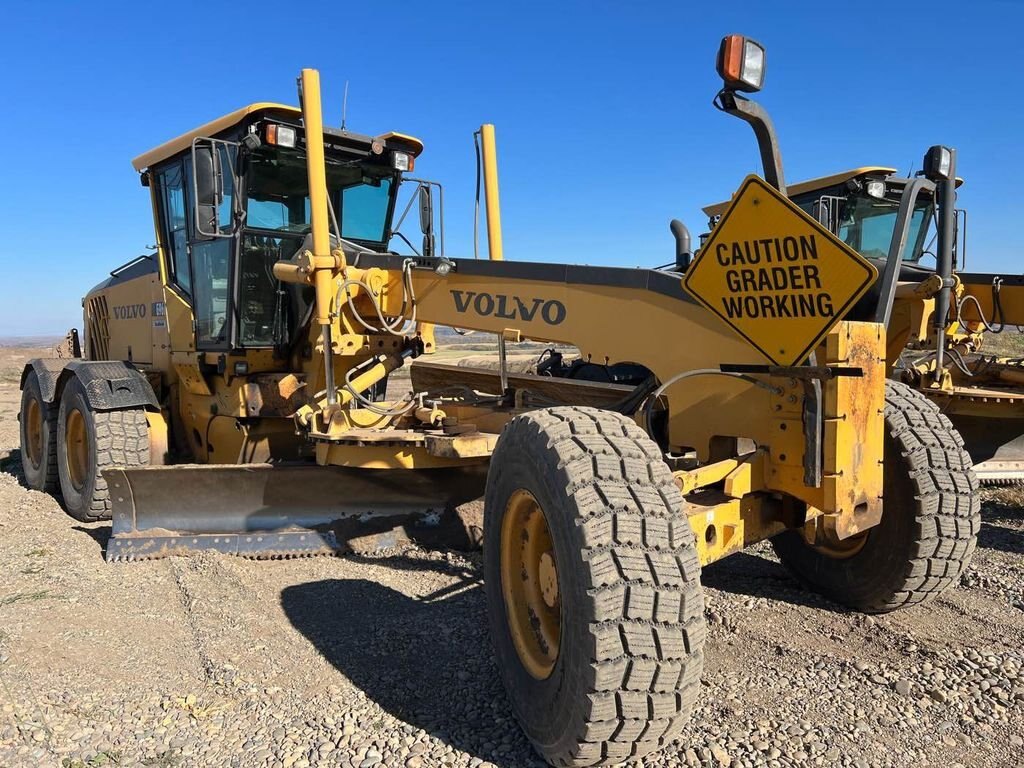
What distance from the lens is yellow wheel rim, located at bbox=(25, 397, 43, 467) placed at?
7.33 meters

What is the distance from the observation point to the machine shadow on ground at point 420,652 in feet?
9.66

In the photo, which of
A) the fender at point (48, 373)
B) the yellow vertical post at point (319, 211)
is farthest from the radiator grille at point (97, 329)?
the yellow vertical post at point (319, 211)

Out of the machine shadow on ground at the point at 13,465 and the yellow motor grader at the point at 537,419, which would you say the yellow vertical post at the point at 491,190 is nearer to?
the yellow motor grader at the point at 537,419

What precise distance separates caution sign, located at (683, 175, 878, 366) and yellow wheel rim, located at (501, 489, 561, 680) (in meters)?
1.04

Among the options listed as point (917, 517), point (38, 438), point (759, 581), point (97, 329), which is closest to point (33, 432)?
point (38, 438)

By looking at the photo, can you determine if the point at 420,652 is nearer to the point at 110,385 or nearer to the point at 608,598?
the point at 608,598

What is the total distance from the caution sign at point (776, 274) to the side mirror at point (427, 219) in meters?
3.43

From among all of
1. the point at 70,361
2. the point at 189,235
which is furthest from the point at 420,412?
the point at 70,361

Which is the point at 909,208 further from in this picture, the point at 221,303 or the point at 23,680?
the point at 221,303

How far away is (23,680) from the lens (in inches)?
127

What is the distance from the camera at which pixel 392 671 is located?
3.37 m

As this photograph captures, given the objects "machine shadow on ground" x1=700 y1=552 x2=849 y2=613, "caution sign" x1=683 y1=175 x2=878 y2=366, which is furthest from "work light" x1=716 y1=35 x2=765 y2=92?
"machine shadow on ground" x1=700 y1=552 x2=849 y2=613

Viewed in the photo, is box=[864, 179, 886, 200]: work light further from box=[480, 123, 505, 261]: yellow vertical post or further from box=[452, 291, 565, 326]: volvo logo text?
box=[452, 291, 565, 326]: volvo logo text

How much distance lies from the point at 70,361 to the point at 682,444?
18.8 ft
